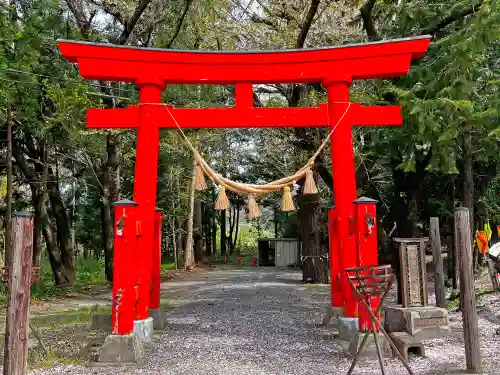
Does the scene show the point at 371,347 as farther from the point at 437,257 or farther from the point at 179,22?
the point at 179,22

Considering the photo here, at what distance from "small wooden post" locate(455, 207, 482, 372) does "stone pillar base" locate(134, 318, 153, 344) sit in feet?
12.4

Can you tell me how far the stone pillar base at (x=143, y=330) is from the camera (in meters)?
5.93

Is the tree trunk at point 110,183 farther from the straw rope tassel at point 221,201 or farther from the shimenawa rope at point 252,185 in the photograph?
the straw rope tassel at point 221,201

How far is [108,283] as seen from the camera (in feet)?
50.5

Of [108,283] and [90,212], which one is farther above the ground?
[90,212]

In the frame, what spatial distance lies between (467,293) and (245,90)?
3.84 meters

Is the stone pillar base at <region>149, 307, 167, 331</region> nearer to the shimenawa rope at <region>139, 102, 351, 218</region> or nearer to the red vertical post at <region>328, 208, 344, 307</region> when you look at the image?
the shimenawa rope at <region>139, 102, 351, 218</region>

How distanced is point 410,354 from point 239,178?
23.5m

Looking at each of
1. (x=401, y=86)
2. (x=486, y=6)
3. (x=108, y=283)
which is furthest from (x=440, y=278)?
(x=108, y=283)

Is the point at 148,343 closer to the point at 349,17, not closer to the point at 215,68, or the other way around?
the point at 215,68

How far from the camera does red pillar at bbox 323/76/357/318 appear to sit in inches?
240

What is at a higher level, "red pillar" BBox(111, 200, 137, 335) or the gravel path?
"red pillar" BBox(111, 200, 137, 335)

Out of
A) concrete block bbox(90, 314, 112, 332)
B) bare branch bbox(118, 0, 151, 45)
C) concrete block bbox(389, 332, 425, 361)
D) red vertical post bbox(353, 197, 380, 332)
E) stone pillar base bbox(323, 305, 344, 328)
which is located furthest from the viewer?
bare branch bbox(118, 0, 151, 45)

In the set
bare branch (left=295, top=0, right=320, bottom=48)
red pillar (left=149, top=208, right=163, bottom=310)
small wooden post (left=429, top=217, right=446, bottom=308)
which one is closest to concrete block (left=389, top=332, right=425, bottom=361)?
small wooden post (left=429, top=217, right=446, bottom=308)
